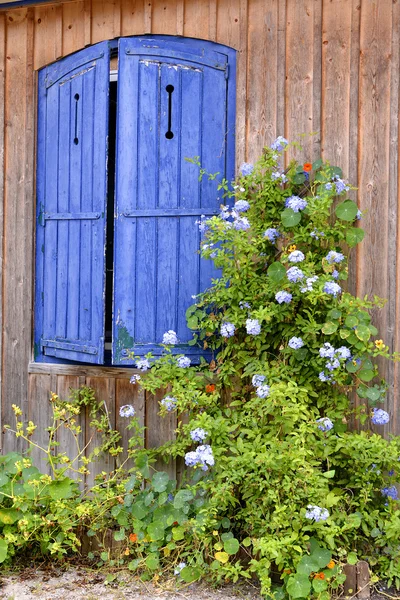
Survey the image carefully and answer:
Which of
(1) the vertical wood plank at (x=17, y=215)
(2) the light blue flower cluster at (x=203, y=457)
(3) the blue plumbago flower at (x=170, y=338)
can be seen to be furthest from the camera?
(1) the vertical wood plank at (x=17, y=215)

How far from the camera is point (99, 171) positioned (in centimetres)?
500

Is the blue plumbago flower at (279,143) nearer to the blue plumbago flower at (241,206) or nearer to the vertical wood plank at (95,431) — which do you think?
the blue plumbago flower at (241,206)

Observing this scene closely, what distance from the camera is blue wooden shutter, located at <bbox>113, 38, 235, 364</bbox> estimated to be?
4.85 meters

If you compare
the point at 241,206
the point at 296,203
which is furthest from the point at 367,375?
the point at 241,206

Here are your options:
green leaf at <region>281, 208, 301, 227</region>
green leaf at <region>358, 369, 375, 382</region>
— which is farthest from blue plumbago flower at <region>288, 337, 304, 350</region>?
green leaf at <region>281, 208, 301, 227</region>

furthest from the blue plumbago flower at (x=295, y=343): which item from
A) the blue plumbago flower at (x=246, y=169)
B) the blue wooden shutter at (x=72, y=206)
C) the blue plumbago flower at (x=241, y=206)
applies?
the blue wooden shutter at (x=72, y=206)

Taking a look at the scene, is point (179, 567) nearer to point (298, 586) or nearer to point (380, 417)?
point (298, 586)

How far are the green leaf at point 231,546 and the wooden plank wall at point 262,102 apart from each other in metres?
0.94

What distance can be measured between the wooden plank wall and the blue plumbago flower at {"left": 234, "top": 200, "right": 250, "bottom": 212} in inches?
17.3

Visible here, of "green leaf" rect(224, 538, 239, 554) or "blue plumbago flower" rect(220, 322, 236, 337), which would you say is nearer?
"green leaf" rect(224, 538, 239, 554)

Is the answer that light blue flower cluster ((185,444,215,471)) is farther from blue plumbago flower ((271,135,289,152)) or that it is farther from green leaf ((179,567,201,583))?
blue plumbago flower ((271,135,289,152))

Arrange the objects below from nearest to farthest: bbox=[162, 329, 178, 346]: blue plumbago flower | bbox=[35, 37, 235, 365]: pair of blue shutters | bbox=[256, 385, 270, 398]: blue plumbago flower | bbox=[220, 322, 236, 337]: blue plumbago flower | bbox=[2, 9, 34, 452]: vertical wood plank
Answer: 1. bbox=[256, 385, 270, 398]: blue plumbago flower
2. bbox=[220, 322, 236, 337]: blue plumbago flower
3. bbox=[162, 329, 178, 346]: blue plumbago flower
4. bbox=[35, 37, 235, 365]: pair of blue shutters
5. bbox=[2, 9, 34, 452]: vertical wood plank

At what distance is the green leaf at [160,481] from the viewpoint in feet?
14.7

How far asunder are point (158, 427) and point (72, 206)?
151 cm
